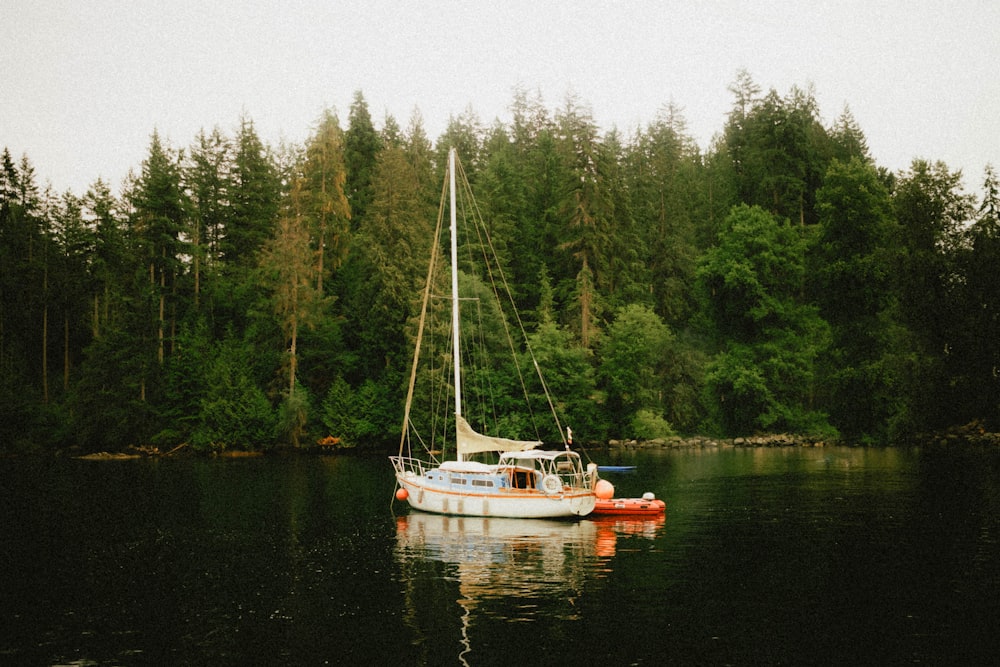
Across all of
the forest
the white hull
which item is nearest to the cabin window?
the white hull

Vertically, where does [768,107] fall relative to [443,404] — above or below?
above

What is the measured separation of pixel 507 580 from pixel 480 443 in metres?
14.5

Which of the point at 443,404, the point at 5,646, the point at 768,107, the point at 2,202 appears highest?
the point at 768,107

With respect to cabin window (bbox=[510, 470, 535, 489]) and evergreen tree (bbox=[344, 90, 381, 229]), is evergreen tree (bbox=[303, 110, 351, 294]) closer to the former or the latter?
evergreen tree (bbox=[344, 90, 381, 229])

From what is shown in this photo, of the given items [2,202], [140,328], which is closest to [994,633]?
[140,328]

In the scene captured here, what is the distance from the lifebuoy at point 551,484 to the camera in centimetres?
3709

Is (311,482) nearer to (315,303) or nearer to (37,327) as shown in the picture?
(315,303)

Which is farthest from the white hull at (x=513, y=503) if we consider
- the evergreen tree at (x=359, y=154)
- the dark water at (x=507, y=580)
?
the evergreen tree at (x=359, y=154)

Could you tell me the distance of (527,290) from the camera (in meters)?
92.3

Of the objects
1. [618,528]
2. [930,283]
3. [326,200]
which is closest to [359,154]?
[326,200]

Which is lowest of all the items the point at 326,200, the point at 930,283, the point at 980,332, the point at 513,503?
the point at 513,503

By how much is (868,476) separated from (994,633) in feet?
108

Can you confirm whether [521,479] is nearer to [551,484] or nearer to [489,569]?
[551,484]

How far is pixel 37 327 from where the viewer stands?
304 ft
